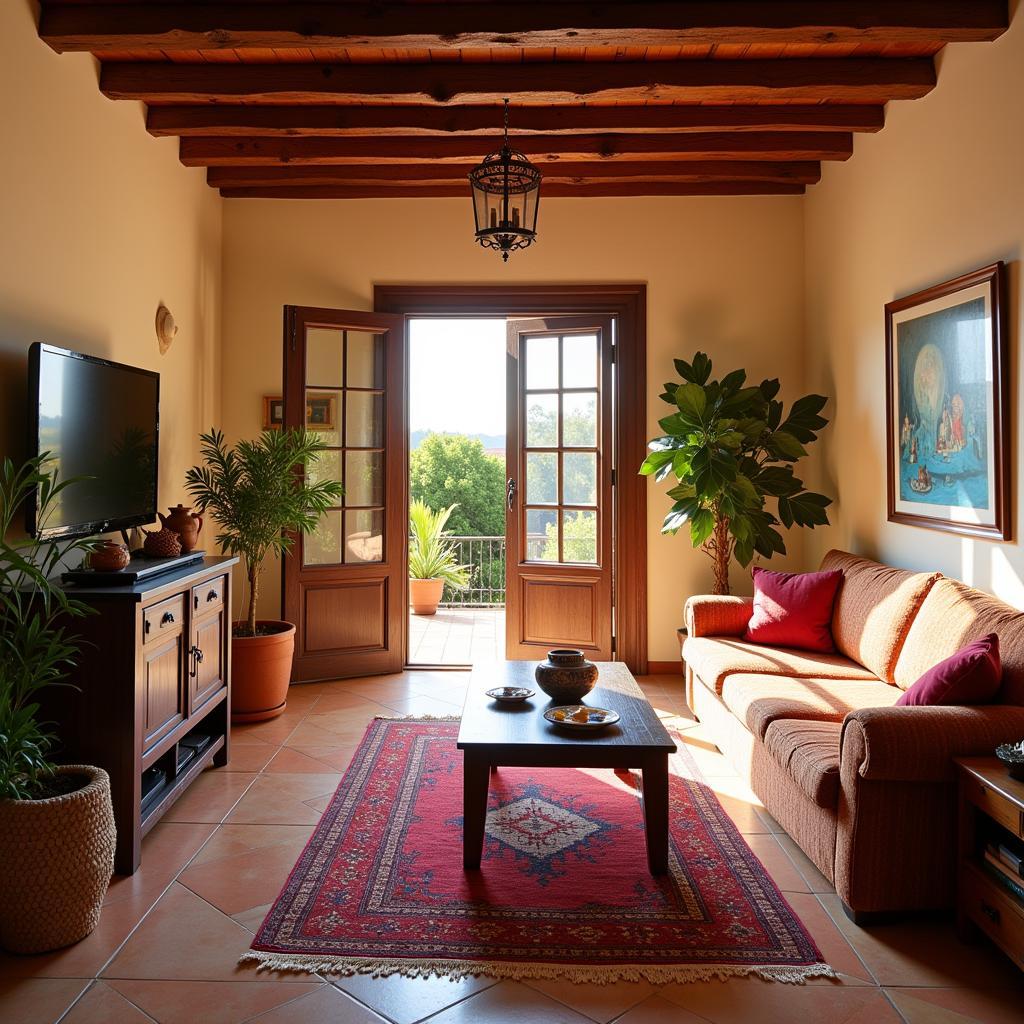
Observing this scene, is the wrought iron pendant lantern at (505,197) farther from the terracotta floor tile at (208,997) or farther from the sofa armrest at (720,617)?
the terracotta floor tile at (208,997)

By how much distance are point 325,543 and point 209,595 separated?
168cm

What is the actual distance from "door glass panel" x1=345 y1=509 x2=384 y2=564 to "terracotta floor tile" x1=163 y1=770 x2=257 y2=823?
1871mm

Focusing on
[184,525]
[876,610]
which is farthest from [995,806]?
[184,525]

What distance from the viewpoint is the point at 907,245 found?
4035 millimetres

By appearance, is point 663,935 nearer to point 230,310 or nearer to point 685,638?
point 685,638

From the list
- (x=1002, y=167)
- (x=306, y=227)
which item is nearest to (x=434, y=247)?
(x=306, y=227)

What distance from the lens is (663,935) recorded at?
238cm

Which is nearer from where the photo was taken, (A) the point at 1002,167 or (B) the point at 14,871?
(B) the point at 14,871

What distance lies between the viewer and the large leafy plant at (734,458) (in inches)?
182

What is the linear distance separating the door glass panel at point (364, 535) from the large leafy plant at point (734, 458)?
5.72ft

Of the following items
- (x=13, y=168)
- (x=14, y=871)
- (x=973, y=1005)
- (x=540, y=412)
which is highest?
(x=13, y=168)

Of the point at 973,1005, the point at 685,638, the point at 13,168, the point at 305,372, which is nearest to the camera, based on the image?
the point at 973,1005

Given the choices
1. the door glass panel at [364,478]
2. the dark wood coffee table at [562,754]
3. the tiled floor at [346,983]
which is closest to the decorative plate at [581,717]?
the dark wood coffee table at [562,754]

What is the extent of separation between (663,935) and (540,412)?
3.69m
